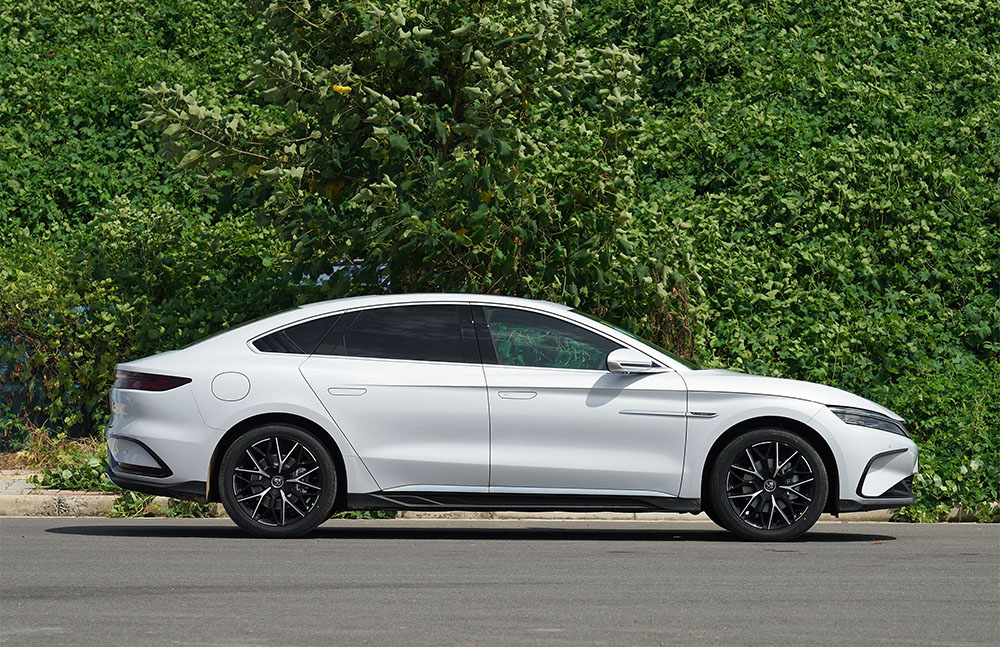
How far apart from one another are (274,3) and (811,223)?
6.47 meters

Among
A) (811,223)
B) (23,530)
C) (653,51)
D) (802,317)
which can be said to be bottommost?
(23,530)

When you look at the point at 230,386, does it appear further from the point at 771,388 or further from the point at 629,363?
the point at 771,388

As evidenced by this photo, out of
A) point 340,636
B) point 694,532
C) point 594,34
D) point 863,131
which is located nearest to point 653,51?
point 594,34

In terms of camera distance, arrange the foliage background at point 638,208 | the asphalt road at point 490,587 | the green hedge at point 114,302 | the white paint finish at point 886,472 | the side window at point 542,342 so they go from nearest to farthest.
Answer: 1. the asphalt road at point 490,587
2. the white paint finish at point 886,472
3. the side window at point 542,342
4. the foliage background at point 638,208
5. the green hedge at point 114,302

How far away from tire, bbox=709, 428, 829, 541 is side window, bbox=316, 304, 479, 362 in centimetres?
190

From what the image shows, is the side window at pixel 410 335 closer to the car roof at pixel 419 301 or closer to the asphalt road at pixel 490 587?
the car roof at pixel 419 301

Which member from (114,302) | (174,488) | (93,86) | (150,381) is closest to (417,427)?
(174,488)

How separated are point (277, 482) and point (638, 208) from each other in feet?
21.2

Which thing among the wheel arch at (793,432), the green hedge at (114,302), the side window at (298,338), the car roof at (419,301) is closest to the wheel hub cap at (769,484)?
the wheel arch at (793,432)

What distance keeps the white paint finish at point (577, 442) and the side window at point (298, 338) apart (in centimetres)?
131

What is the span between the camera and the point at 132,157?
17906 mm

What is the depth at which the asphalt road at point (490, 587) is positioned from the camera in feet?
19.1

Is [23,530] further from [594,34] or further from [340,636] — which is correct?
[594,34]

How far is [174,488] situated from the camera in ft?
30.3
